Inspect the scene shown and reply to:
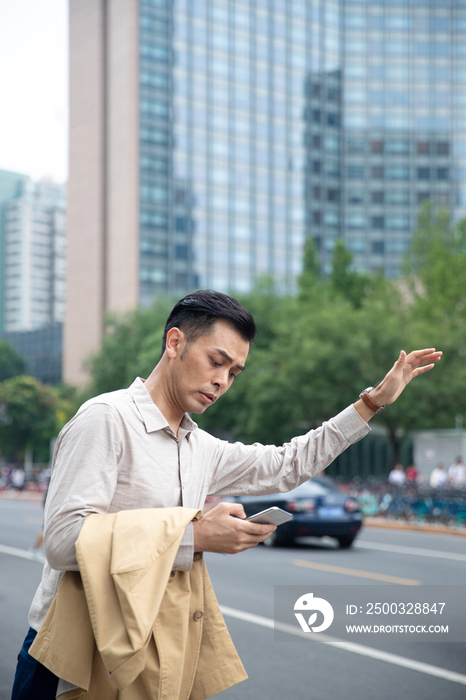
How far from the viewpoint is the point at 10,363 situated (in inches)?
2879

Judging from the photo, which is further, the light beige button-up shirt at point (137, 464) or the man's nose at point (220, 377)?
the man's nose at point (220, 377)

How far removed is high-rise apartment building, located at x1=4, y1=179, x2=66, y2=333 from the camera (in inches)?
4683

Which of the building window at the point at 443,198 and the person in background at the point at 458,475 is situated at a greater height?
the building window at the point at 443,198

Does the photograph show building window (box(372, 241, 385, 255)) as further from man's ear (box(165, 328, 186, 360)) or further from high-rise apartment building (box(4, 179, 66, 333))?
man's ear (box(165, 328, 186, 360))

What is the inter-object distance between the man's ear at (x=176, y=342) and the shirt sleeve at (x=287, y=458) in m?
0.35

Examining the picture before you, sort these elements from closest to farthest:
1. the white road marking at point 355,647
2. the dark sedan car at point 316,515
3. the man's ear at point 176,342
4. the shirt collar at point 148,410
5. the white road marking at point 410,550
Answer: the shirt collar at point 148,410, the man's ear at point 176,342, the white road marking at point 355,647, the white road marking at point 410,550, the dark sedan car at point 316,515

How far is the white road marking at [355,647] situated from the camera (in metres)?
5.51

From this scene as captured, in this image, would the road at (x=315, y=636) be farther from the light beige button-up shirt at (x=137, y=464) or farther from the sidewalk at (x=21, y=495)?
the sidewalk at (x=21, y=495)

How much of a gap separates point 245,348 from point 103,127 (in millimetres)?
76932

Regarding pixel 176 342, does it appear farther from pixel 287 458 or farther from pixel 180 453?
pixel 287 458

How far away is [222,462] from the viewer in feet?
7.57

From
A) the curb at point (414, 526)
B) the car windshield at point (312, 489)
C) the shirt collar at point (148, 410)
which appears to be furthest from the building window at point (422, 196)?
the shirt collar at point (148, 410)

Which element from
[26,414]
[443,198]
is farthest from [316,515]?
[443,198]

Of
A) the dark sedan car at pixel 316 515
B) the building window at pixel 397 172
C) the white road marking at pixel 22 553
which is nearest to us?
the white road marking at pixel 22 553
